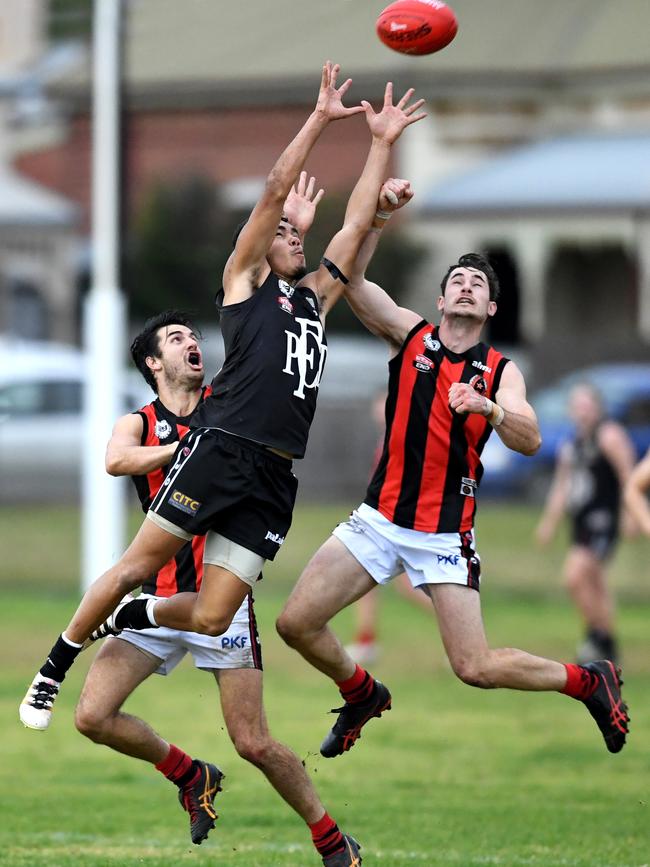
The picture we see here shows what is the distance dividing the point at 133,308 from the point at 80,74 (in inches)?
268

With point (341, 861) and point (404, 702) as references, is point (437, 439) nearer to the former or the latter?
point (341, 861)

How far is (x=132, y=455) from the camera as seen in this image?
7223mm

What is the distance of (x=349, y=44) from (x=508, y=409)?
32568 millimetres

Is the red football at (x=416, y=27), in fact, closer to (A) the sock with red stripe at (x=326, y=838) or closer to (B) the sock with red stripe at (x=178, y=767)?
(B) the sock with red stripe at (x=178, y=767)

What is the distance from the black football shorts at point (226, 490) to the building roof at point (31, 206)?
1268 inches

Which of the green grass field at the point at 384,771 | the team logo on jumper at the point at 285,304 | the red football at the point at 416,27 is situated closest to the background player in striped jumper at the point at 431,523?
the team logo on jumper at the point at 285,304

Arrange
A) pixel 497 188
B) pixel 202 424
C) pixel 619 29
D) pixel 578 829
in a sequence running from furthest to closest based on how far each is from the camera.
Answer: pixel 619 29, pixel 497 188, pixel 578 829, pixel 202 424

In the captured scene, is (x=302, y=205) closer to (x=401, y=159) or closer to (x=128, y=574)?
(x=128, y=574)

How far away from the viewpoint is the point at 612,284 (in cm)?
3700

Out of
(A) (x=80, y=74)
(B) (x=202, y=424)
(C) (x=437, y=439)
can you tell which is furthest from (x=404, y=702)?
(A) (x=80, y=74)

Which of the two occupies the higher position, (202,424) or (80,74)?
(80,74)

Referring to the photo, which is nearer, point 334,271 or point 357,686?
point 334,271

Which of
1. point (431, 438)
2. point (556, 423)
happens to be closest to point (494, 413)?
point (431, 438)

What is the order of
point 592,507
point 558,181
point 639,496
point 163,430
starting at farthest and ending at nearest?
1. point 558,181
2. point 592,507
3. point 639,496
4. point 163,430
